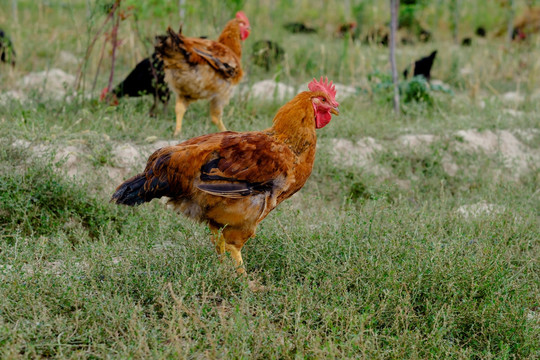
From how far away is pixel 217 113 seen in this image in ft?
19.9

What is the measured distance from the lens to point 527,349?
277 cm

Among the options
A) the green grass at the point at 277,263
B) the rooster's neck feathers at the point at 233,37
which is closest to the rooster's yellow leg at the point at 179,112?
the green grass at the point at 277,263

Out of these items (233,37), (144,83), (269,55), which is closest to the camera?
(233,37)

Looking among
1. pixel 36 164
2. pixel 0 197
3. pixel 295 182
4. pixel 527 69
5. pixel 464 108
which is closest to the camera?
pixel 295 182

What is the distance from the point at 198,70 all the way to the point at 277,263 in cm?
287

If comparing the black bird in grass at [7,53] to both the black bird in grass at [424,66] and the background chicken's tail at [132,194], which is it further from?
the black bird in grass at [424,66]

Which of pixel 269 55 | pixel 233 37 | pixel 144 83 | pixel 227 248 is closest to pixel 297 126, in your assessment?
pixel 227 248

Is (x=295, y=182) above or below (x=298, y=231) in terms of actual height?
above

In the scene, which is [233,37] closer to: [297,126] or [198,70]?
[198,70]

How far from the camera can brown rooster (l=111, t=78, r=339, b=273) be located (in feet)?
10.4

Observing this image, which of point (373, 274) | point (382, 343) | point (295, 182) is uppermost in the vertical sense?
point (295, 182)

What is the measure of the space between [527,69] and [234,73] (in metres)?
6.44

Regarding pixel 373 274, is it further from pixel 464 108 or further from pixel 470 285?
pixel 464 108

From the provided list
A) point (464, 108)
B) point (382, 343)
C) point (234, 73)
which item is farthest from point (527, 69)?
point (382, 343)
